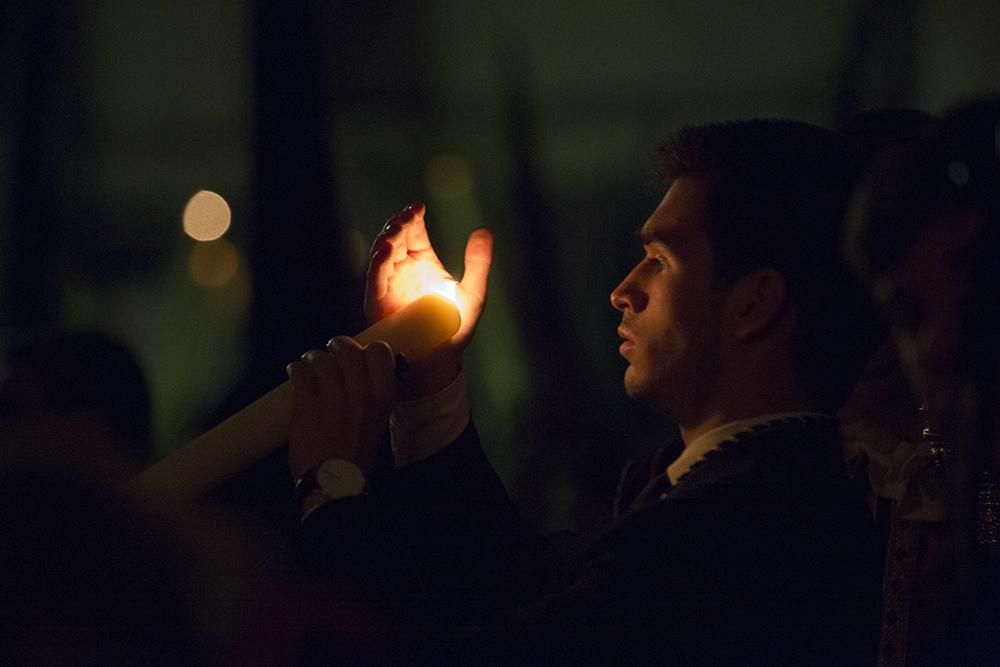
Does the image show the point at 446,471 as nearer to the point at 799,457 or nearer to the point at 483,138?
the point at 799,457

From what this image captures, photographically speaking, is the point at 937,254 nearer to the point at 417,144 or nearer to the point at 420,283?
the point at 420,283

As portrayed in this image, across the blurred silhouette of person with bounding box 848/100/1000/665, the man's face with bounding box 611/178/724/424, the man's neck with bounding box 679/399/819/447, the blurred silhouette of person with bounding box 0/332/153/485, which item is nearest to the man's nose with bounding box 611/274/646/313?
the man's face with bounding box 611/178/724/424

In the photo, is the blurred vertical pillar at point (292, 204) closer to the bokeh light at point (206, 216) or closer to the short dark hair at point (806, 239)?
the bokeh light at point (206, 216)

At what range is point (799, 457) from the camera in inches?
42.3

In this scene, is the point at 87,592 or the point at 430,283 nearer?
the point at 87,592

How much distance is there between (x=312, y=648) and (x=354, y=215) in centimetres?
146

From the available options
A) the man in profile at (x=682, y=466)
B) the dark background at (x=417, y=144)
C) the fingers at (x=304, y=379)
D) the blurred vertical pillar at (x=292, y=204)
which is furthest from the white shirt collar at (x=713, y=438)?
the dark background at (x=417, y=144)

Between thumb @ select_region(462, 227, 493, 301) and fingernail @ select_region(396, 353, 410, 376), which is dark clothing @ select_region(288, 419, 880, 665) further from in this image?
thumb @ select_region(462, 227, 493, 301)

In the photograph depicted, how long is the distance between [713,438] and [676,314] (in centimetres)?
13

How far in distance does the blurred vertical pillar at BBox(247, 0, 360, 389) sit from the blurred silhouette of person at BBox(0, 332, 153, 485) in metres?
0.40

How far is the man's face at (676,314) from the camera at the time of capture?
45.7 inches

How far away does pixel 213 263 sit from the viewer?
2344 mm

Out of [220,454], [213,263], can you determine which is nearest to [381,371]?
[220,454]

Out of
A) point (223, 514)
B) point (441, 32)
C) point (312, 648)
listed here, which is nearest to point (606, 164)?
point (441, 32)
